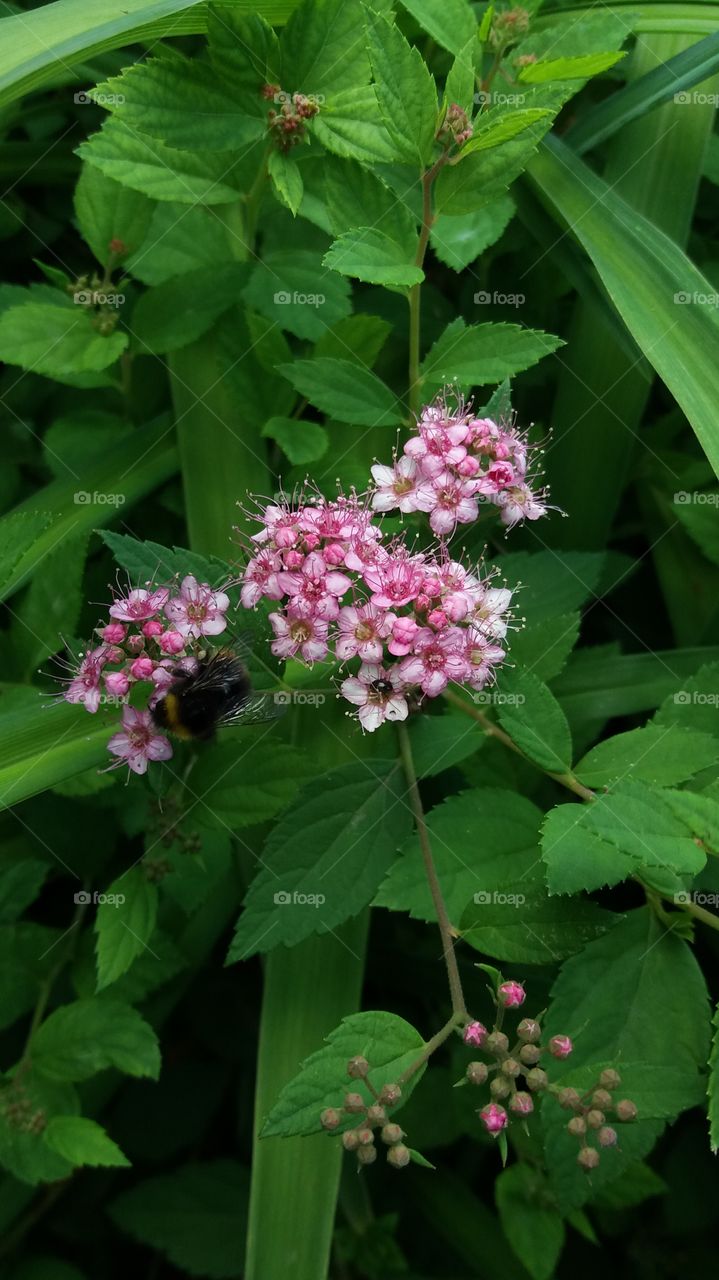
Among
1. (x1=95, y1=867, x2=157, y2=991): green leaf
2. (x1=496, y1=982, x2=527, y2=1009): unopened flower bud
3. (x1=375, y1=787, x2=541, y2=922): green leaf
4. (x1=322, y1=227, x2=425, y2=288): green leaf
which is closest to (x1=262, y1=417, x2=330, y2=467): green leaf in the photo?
(x1=322, y1=227, x2=425, y2=288): green leaf

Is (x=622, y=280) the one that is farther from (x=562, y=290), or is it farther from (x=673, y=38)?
(x=673, y=38)

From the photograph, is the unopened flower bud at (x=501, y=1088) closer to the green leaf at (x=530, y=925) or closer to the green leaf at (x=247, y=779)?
the green leaf at (x=530, y=925)

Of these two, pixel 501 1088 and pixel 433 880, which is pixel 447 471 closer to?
pixel 433 880

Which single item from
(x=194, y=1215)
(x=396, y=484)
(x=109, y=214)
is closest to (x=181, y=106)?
(x=109, y=214)

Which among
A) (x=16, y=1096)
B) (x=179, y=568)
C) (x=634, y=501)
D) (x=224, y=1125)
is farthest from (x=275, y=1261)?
(x=634, y=501)

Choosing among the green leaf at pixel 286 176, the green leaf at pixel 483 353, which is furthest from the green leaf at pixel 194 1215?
the green leaf at pixel 286 176
